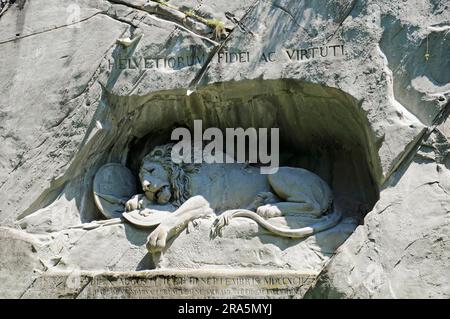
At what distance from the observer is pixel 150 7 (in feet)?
25.5

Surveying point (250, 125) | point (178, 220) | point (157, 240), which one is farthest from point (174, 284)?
point (250, 125)

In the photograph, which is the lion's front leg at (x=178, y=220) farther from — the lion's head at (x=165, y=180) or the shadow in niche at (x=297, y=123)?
the shadow in niche at (x=297, y=123)

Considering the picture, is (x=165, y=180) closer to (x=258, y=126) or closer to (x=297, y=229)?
(x=258, y=126)

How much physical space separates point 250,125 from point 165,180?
785 millimetres

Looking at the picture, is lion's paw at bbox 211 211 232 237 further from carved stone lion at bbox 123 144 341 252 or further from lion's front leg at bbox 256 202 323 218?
lion's front leg at bbox 256 202 323 218

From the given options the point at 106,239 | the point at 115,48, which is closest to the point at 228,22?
the point at 115,48

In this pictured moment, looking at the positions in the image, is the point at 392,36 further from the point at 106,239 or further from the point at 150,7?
the point at 106,239

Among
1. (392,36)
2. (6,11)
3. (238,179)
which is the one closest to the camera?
(392,36)

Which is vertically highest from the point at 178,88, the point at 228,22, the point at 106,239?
the point at 228,22

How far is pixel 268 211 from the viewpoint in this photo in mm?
7309

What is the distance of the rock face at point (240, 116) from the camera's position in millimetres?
6793

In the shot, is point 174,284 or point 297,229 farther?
point 297,229

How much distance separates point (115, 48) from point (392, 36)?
215 centimetres

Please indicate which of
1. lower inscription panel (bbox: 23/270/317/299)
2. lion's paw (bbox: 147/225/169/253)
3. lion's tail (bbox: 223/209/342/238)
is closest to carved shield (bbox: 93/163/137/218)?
lion's paw (bbox: 147/225/169/253)
